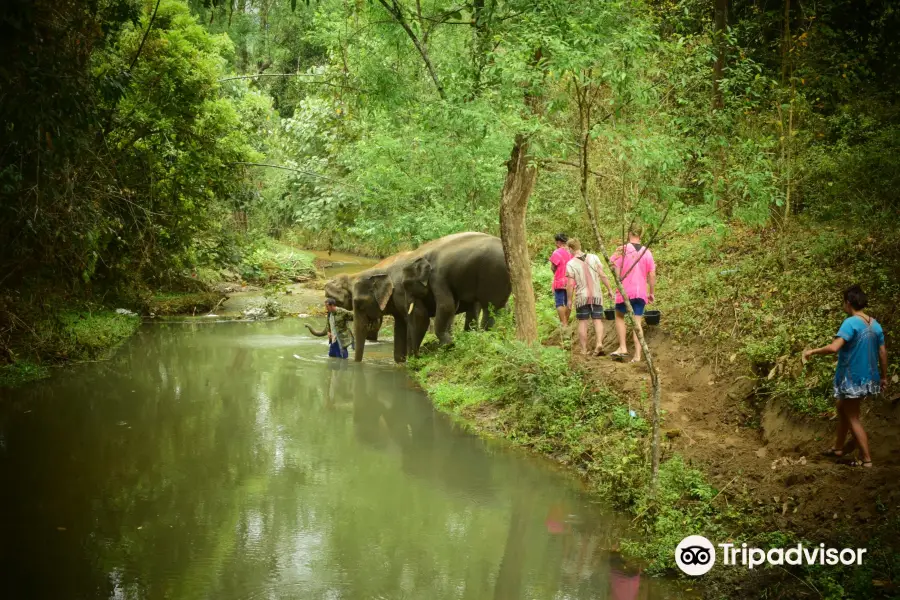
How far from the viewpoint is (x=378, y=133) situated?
53.0 feet

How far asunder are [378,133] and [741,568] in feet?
39.5

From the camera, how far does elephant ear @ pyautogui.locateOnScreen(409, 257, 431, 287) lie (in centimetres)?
1409

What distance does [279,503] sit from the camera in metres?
7.88

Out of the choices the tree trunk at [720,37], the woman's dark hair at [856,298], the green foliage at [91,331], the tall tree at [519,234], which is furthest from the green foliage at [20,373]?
the tree trunk at [720,37]

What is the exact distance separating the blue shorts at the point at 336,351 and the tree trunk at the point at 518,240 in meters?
4.26

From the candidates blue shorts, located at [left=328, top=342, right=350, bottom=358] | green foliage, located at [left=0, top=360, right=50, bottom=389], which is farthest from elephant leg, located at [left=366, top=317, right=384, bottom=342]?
green foliage, located at [left=0, top=360, right=50, bottom=389]

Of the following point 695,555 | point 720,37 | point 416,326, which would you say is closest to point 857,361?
point 695,555

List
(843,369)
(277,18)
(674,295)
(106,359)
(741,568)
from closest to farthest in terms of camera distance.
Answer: (741,568) < (843,369) < (674,295) < (106,359) < (277,18)

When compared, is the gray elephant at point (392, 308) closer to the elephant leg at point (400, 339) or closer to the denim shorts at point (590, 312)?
the elephant leg at point (400, 339)

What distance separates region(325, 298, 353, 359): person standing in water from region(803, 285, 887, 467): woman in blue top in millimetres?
9856

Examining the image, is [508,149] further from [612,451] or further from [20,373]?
[20,373]

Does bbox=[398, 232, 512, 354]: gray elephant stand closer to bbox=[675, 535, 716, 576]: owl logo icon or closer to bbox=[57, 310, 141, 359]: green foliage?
bbox=[57, 310, 141, 359]: green foliage

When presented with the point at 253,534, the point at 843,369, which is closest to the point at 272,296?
the point at 253,534

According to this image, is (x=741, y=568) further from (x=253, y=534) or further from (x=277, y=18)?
(x=277, y=18)
